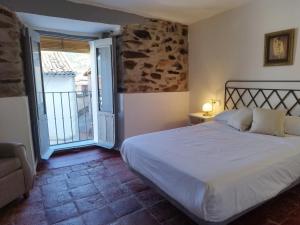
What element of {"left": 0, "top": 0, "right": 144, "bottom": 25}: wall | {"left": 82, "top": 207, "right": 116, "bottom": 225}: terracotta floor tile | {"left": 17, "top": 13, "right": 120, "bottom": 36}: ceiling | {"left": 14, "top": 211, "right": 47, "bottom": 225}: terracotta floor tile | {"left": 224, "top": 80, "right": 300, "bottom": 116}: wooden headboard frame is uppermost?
{"left": 0, "top": 0, "right": 144, "bottom": 25}: wall

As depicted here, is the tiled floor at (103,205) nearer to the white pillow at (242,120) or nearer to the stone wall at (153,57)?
the white pillow at (242,120)

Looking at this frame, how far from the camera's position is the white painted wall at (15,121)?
2801 millimetres

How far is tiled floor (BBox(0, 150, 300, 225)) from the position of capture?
2.09 metres

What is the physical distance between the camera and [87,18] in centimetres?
333

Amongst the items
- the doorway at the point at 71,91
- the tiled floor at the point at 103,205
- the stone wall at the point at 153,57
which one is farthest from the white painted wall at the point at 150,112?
the tiled floor at the point at 103,205

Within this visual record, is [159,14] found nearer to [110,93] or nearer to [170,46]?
[170,46]

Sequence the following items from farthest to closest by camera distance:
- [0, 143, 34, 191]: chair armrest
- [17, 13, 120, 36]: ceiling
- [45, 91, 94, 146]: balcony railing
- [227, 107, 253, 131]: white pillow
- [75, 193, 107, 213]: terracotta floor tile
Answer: [45, 91, 94, 146]: balcony railing → [17, 13, 120, 36]: ceiling → [227, 107, 253, 131]: white pillow → [0, 143, 34, 191]: chair armrest → [75, 193, 107, 213]: terracotta floor tile

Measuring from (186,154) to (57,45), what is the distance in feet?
11.9

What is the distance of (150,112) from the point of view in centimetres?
426

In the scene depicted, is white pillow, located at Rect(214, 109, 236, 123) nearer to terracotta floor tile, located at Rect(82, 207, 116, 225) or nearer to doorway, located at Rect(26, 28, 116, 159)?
doorway, located at Rect(26, 28, 116, 159)

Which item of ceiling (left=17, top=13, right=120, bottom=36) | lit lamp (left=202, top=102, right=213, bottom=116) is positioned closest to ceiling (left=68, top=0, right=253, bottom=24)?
ceiling (left=17, top=13, right=120, bottom=36)

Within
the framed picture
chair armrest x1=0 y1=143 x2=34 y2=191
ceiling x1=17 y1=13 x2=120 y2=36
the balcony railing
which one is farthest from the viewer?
the balcony railing

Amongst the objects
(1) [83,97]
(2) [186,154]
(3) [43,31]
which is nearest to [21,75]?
(3) [43,31]

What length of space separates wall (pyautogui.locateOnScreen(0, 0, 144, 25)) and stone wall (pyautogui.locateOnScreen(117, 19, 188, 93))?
214 mm
